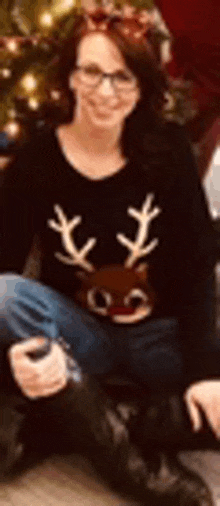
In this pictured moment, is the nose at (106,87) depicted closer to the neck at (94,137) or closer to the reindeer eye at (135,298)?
the neck at (94,137)

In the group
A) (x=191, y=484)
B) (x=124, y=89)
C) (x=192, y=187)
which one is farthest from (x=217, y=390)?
(x=124, y=89)

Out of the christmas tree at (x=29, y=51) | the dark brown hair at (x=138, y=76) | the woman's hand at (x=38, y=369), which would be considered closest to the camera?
the woman's hand at (x=38, y=369)

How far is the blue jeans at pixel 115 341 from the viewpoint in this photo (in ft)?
3.66

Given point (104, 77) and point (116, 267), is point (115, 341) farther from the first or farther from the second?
point (104, 77)

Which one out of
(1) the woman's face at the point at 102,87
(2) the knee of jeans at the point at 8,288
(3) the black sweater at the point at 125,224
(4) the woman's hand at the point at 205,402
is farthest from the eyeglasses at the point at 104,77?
(4) the woman's hand at the point at 205,402

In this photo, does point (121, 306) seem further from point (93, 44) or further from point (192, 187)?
point (93, 44)

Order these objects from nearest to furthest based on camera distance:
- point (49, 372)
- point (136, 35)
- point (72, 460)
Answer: point (49, 372)
point (136, 35)
point (72, 460)

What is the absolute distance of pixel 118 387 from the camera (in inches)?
46.8

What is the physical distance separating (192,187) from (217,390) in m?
0.37

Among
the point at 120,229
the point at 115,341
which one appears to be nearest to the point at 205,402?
the point at 115,341

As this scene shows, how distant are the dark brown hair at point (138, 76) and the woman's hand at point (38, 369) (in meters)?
0.40

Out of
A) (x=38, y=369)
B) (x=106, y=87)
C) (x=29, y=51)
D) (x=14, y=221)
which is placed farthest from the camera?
(x=29, y=51)

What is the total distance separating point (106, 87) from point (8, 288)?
0.38 metres

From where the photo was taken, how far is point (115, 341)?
120 cm
